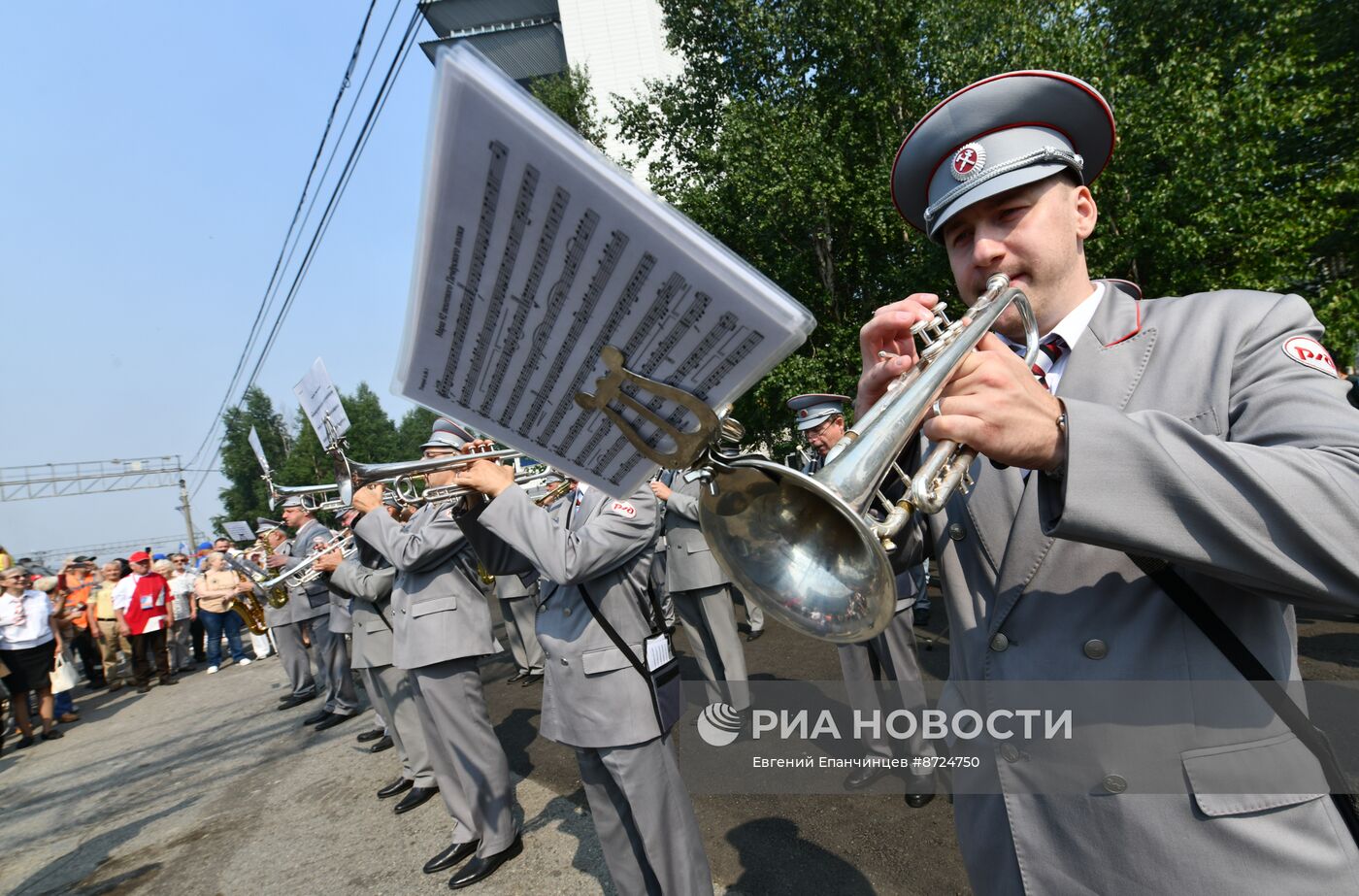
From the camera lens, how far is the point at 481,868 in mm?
3990

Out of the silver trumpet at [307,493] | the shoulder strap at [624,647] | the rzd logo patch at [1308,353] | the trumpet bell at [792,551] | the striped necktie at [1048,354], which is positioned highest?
the silver trumpet at [307,493]

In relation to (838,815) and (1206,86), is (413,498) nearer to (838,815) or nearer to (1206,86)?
(838,815)

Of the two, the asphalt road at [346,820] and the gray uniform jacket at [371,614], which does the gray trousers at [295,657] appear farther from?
the gray uniform jacket at [371,614]

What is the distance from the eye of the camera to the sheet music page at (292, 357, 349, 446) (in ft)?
12.8

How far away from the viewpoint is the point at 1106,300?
4.85 ft

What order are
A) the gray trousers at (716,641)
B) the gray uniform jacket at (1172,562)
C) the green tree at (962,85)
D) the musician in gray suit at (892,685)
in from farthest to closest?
the green tree at (962,85) → the gray trousers at (716,641) → the musician in gray suit at (892,685) → the gray uniform jacket at (1172,562)

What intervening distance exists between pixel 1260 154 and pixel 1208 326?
1015cm

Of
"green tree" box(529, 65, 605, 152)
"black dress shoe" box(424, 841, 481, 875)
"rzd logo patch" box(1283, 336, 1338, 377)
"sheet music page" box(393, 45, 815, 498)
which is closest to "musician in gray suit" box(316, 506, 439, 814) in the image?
"black dress shoe" box(424, 841, 481, 875)

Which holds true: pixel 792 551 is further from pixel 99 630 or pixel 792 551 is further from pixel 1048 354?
pixel 99 630

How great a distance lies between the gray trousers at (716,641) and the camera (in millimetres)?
6105

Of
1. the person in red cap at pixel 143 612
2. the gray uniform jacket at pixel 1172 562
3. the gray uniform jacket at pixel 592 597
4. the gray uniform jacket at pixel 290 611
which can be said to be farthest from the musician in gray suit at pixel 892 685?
the person in red cap at pixel 143 612

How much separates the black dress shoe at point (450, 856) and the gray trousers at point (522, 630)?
3931mm

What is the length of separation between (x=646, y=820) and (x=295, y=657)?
7.85 meters

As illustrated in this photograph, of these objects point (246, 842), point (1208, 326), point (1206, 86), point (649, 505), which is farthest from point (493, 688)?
point (1206, 86)
